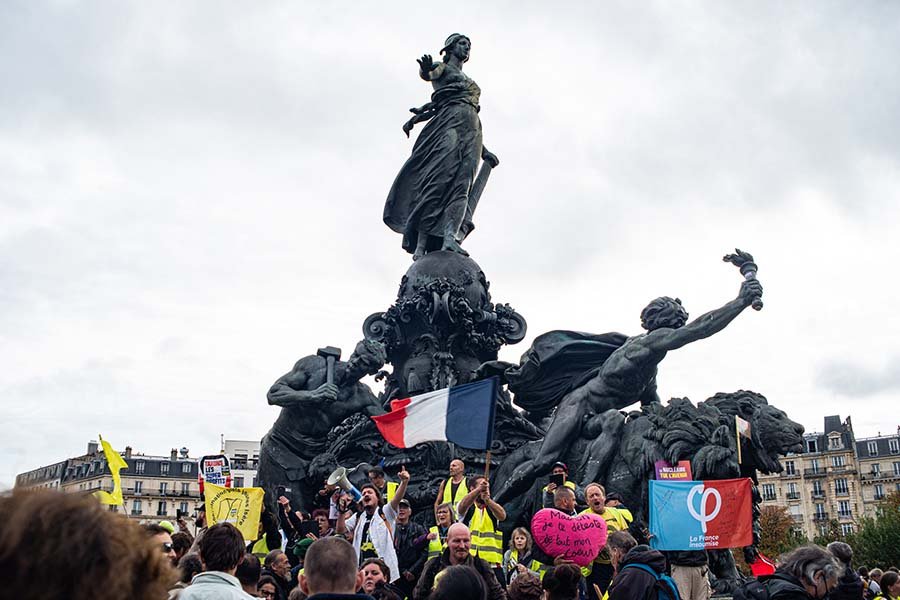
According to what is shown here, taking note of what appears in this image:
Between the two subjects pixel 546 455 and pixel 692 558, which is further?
pixel 546 455

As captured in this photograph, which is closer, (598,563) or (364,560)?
(364,560)

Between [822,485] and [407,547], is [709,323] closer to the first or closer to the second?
[407,547]

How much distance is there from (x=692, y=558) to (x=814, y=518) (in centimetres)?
7310

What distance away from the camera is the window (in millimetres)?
78188

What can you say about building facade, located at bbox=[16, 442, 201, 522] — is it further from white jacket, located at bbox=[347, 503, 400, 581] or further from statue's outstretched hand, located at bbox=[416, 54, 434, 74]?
white jacket, located at bbox=[347, 503, 400, 581]

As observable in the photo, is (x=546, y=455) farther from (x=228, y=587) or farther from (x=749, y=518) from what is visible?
(x=228, y=587)

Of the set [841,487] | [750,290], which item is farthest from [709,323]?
[841,487]

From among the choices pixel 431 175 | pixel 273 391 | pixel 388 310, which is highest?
pixel 431 175

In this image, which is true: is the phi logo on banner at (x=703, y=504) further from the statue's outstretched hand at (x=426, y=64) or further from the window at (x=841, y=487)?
the window at (x=841, y=487)

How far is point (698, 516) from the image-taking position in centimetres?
1001

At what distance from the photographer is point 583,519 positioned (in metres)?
7.43

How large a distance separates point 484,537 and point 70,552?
22.8 ft

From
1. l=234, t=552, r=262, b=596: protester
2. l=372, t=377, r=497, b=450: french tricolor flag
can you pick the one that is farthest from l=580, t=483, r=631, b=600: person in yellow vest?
l=234, t=552, r=262, b=596: protester

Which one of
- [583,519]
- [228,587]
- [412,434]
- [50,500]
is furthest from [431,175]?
[50,500]
